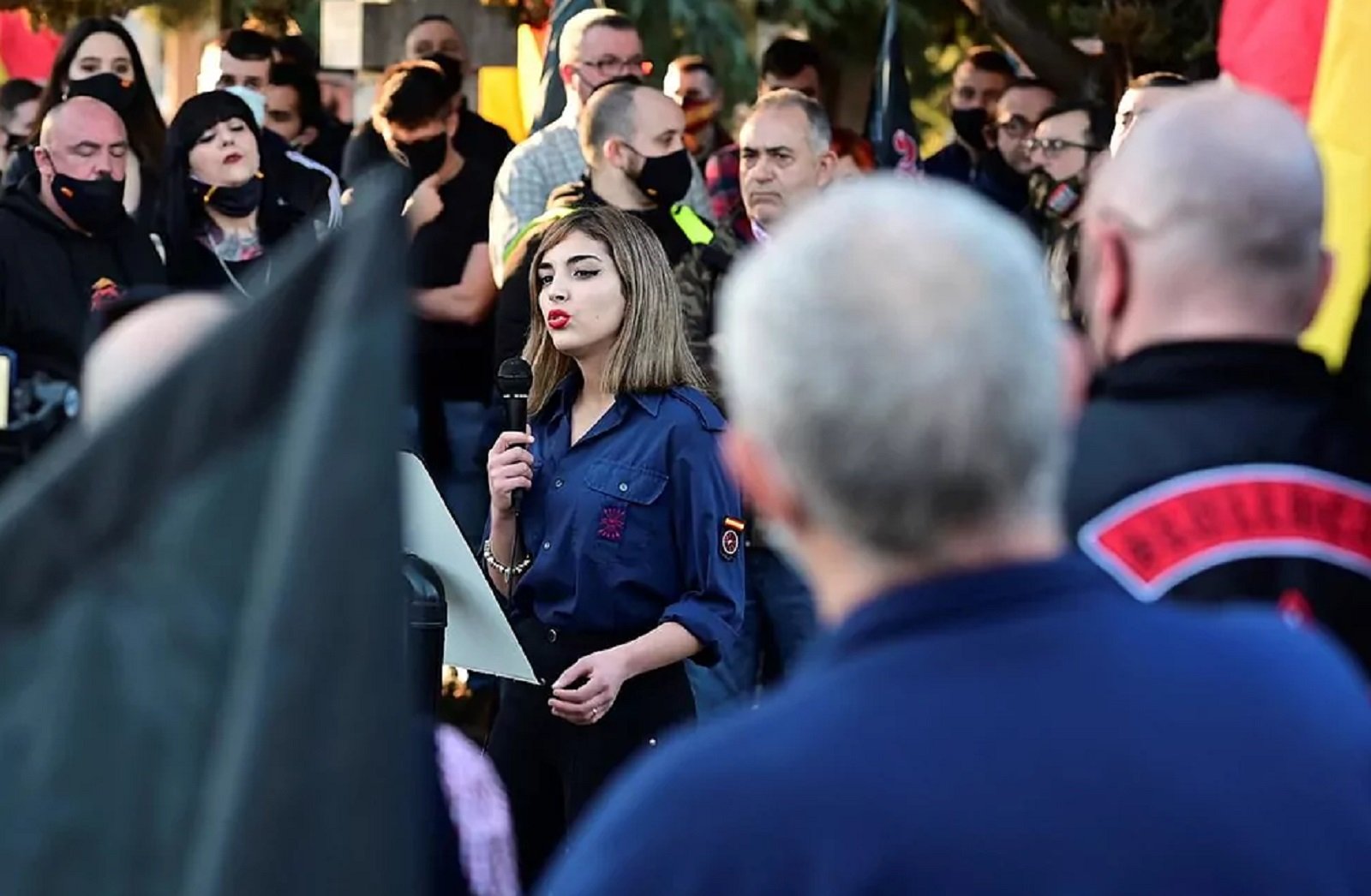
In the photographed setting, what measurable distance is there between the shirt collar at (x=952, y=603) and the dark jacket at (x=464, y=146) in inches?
274

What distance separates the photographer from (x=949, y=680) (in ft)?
5.89

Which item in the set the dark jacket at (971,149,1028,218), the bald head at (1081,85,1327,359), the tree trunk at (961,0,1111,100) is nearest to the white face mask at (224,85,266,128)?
the dark jacket at (971,149,1028,218)

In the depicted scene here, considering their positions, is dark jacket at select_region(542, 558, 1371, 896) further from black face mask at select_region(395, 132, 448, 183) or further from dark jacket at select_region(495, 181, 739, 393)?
black face mask at select_region(395, 132, 448, 183)

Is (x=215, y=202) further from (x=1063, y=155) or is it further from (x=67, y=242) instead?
(x=1063, y=155)

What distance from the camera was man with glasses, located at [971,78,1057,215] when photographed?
10.0 meters

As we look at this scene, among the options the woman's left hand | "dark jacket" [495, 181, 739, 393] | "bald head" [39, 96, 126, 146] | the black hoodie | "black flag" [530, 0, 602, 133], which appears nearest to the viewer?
the woman's left hand

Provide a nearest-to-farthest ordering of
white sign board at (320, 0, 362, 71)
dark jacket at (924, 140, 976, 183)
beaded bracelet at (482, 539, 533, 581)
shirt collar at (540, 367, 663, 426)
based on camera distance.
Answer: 1. beaded bracelet at (482, 539, 533, 581)
2. shirt collar at (540, 367, 663, 426)
3. dark jacket at (924, 140, 976, 183)
4. white sign board at (320, 0, 362, 71)

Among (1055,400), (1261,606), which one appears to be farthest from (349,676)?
(1261,606)

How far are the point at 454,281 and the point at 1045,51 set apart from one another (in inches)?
162

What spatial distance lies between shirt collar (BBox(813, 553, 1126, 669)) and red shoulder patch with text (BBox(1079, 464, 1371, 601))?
0.97 m

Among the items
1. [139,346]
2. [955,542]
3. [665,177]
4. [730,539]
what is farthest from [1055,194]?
[955,542]

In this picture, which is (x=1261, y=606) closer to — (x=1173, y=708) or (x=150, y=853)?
(x=1173, y=708)

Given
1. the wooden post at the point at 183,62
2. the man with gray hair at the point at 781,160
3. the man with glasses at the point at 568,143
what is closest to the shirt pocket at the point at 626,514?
the man with glasses at the point at 568,143

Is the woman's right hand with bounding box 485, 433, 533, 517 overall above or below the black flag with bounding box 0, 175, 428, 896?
below
